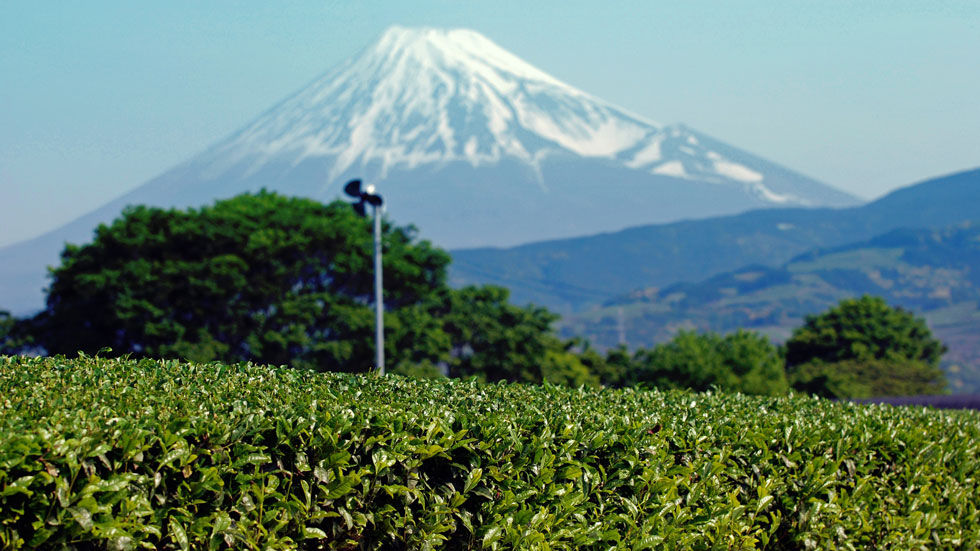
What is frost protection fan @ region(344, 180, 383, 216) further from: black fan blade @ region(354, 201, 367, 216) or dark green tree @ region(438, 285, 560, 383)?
dark green tree @ region(438, 285, 560, 383)

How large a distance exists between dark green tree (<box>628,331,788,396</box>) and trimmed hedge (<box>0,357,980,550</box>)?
128 ft

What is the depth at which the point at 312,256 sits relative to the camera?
140 feet

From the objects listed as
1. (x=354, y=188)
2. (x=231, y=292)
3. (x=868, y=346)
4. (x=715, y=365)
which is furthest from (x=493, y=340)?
(x=868, y=346)

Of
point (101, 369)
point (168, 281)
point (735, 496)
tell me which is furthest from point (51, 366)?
point (168, 281)

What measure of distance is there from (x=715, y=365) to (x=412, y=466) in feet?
145

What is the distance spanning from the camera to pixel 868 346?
68.4 metres

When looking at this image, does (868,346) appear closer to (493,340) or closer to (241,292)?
(493,340)

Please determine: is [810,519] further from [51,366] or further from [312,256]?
[312,256]

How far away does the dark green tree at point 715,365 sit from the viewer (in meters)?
46.9

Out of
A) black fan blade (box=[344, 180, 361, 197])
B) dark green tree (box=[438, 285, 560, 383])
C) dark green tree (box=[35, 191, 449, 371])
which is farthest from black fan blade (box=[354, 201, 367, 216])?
dark green tree (box=[438, 285, 560, 383])

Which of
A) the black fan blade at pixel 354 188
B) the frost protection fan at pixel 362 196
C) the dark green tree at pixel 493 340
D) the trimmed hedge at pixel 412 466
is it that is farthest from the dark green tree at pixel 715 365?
the trimmed hedge at pixel 412 466

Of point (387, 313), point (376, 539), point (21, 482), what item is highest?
point (387, 313)

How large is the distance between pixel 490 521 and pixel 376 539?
0.52m

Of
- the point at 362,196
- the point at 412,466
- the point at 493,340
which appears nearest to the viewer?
the point at 412,466
